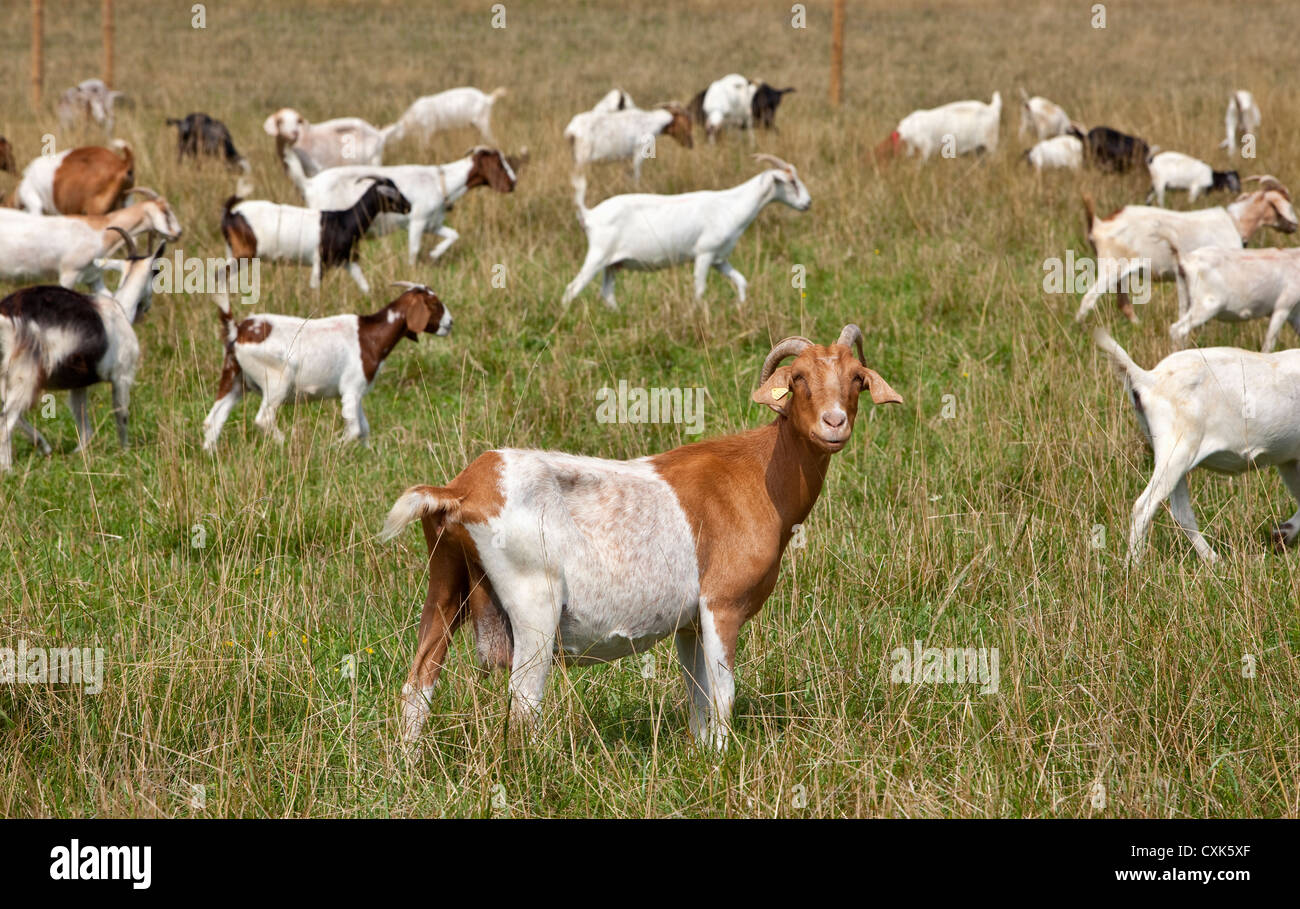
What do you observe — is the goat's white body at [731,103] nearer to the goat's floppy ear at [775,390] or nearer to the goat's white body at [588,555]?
the goat's floppy ear at [775,390]

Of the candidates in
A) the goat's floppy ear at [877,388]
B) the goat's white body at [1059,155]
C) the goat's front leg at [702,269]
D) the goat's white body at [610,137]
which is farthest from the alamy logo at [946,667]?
the goat's white body at [610,137]

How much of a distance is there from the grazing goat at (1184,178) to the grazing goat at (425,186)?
244 inches

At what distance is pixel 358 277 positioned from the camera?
10.6 m

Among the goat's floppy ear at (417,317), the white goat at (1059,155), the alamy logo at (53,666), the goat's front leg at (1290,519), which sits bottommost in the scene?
the alamy logo at (53,666)

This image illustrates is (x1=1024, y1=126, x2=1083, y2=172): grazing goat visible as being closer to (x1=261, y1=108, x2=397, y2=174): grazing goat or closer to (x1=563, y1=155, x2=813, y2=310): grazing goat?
(x1=563, y1=155, x2=813, y2=310): grazing goat

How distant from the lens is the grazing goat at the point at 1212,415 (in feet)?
19.7

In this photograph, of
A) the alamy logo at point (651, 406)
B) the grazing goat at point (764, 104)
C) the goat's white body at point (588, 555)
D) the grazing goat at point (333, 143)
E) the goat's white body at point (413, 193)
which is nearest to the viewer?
the goat's white body at point (588, 555)

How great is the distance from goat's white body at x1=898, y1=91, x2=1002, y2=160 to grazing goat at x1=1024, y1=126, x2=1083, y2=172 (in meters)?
1.73

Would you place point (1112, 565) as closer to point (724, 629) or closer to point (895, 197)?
point (724, 629)

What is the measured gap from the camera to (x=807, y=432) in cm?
420

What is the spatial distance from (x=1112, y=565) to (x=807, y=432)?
226 centimetres

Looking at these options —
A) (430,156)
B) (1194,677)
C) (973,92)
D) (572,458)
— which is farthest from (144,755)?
(973,92)

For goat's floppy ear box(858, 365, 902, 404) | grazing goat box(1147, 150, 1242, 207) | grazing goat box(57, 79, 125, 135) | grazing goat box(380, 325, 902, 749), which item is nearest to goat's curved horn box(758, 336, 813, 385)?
grazing goat box(380, 325, 902, 749)

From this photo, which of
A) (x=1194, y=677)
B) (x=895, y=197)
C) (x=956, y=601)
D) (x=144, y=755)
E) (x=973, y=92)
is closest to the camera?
(x=144, y=755)
